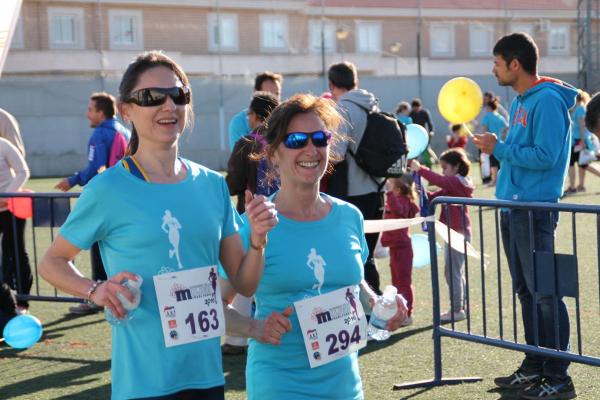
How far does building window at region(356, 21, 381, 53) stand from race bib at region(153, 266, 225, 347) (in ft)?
133

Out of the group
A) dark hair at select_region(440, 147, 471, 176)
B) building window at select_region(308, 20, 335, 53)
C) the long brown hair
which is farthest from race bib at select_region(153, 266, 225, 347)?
building window at select_region(308, 20, 335, 53)

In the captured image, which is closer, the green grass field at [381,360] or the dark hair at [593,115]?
the dark hair at [593,115]

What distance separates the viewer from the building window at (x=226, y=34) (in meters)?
39.7

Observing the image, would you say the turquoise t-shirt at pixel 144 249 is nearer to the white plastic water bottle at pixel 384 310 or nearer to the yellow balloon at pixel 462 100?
the white plastic water bottle at pixel 384 310

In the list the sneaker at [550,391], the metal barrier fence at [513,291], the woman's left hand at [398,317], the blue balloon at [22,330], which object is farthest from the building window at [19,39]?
the woman's left hand at [398,317]

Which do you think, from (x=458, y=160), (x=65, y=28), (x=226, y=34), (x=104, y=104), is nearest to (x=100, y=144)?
(x=104, y=104)

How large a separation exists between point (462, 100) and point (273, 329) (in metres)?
4.35

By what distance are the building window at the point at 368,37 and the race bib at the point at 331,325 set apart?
132 ft

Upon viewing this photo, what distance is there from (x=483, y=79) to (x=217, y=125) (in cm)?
1011

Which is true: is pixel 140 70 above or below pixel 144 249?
above

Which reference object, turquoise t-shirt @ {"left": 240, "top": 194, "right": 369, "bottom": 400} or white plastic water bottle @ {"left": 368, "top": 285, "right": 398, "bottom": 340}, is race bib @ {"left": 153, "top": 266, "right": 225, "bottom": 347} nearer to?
turquoise t-shirt @ {"left": 240, "top": 194, "right": 369, "bottom": 400}

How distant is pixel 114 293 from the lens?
3.13 meters

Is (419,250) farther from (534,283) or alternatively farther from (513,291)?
(534,283)

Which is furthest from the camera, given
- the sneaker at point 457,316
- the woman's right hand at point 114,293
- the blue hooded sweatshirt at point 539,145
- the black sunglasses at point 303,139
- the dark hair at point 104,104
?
the dark hair at point 104,104
